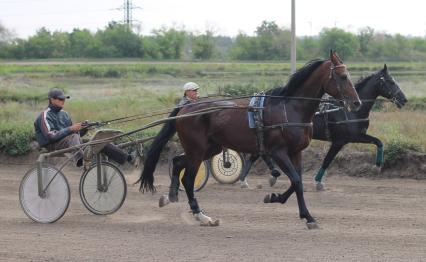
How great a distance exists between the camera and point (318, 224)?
26.7ft

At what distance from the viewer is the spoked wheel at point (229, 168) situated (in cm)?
1148

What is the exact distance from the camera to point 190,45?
64.2 metres

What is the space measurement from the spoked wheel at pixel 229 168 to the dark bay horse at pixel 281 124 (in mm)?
2832

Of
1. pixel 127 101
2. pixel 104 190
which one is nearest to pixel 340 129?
pixel 104 190

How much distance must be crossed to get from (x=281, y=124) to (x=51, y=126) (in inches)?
110

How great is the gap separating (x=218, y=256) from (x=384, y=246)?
5.29 ft

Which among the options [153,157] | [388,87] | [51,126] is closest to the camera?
[51,126]

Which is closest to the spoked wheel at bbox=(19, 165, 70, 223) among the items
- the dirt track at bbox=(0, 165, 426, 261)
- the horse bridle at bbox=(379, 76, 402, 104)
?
the dirt track at bbox=(0, 165, 426, 261)

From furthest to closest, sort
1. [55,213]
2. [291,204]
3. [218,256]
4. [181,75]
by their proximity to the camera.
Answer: [181,75] < [291,204] < [55,213] < [218,256]

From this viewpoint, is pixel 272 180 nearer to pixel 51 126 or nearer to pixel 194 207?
pixel 194 207

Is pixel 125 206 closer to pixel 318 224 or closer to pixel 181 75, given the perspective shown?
pixel 318 224

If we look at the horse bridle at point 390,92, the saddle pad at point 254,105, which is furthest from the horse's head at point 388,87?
the saddle pad at point 254,105

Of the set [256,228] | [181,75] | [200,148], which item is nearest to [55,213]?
[200,148]

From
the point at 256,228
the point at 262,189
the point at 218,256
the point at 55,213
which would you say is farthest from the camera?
the point at 262,189
